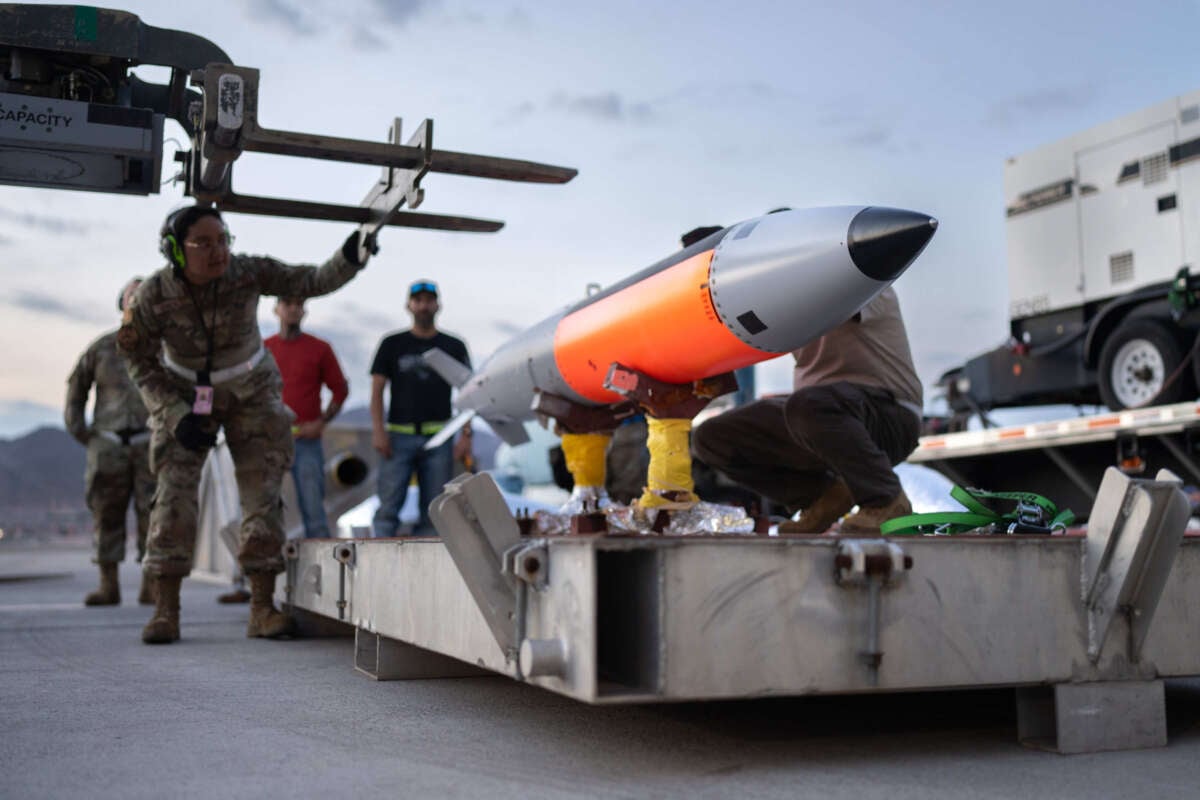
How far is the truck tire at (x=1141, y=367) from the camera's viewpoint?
28.9ft

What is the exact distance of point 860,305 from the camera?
3.52 meters

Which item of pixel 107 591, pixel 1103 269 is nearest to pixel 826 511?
pixel 107 591

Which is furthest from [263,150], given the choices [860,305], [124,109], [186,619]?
[186,619]

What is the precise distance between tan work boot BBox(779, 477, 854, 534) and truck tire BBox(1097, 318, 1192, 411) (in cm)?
541

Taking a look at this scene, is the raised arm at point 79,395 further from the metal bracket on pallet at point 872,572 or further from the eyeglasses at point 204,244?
the metal bracket on pallet at point 872,572

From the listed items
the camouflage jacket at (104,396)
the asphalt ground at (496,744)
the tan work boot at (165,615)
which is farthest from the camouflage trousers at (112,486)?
the asphalt ground at (496,744)

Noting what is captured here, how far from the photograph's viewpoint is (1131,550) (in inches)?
98.0

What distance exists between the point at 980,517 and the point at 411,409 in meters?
4.68

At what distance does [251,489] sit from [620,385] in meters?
2.31

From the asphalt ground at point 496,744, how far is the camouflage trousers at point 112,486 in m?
4.18

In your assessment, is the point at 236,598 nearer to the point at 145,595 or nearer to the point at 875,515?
the point at 145,595

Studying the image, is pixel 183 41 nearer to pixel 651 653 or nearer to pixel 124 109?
pixel 124 109

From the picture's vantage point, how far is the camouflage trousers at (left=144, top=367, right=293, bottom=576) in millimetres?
5121

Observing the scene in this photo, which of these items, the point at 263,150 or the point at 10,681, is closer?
the point at 10,681
